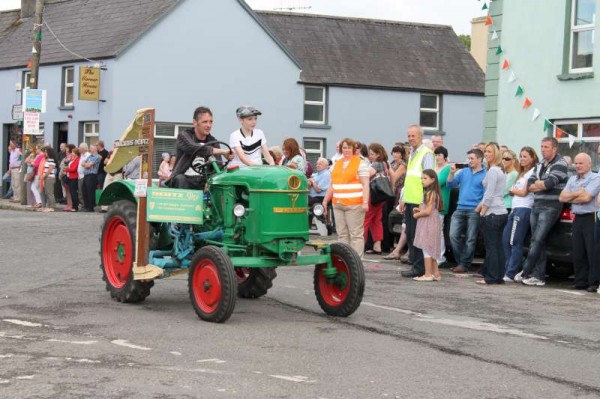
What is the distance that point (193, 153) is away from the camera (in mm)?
11375

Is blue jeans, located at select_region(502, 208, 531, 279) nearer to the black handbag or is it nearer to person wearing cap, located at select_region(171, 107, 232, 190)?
the black handbag

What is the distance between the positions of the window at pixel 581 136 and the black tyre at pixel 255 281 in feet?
36.6

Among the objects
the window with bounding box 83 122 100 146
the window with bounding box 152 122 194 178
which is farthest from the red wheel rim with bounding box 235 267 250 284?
the window with bounding box 83 122 100 146

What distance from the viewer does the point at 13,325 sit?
996cm

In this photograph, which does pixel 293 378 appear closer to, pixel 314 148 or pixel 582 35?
pixel 582 35

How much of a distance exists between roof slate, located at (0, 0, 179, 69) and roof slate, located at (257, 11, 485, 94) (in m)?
5.70

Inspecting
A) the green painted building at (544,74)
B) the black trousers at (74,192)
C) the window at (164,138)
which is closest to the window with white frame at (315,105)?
the window at (164,138)

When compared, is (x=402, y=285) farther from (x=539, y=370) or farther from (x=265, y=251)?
(x=539, y=370)

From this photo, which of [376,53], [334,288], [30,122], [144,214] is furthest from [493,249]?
[376,53]

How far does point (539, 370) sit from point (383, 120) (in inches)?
1379

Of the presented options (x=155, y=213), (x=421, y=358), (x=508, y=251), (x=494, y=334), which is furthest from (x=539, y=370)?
(x=508, y=251)

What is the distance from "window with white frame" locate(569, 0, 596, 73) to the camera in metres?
22.1

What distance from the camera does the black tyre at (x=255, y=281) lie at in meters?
12.1

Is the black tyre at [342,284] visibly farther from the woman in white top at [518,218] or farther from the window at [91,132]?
the window at [91,132]
